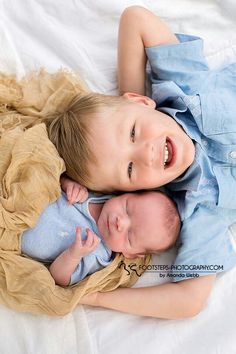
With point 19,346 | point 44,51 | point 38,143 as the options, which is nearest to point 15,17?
point 44,51

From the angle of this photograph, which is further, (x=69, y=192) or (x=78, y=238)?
(x=69, y=192)

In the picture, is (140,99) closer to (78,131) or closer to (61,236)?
(78,131)

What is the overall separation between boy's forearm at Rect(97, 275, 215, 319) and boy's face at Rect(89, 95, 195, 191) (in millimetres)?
215

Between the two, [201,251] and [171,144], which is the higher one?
[171,144]

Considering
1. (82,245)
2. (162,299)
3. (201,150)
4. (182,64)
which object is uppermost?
(182,64)

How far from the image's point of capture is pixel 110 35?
4.68ft

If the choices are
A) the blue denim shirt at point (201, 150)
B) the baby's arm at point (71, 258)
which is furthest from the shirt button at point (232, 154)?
the baby's arm at point (71, 258)

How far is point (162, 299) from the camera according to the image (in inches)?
45.3

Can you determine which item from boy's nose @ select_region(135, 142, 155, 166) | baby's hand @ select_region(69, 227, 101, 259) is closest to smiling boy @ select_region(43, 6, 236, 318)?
boy's nose @ select_region(135, 142, 155, 166)

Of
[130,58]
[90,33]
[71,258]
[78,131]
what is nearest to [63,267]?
[71,258]

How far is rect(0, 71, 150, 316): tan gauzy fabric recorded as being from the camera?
1.13 m

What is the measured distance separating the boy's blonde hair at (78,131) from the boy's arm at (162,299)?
0.24m

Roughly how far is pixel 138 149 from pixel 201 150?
0.56 feet

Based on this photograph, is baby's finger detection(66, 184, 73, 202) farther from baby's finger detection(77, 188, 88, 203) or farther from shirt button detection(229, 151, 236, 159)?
shirt button detection(229, 151, 236, 159)
